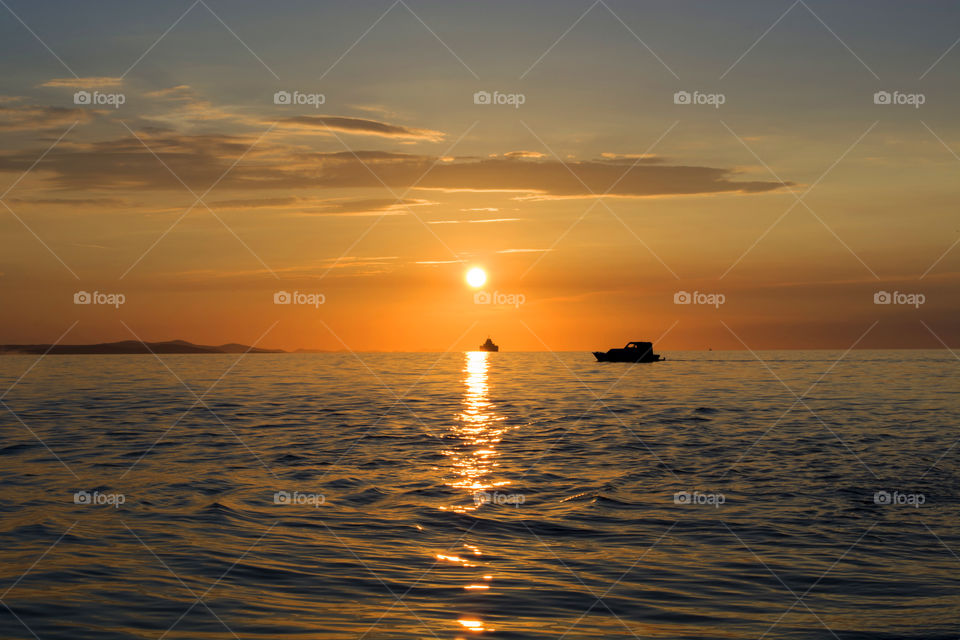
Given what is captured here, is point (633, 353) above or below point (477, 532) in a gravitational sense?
above

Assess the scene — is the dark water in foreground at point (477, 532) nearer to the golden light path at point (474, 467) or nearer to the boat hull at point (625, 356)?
the golden light path at point (474, 467)

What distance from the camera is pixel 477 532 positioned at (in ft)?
49.4

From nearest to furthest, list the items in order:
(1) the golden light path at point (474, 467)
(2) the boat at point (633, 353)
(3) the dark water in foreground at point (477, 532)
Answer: (3) the dark water in foreground at point (477, 532) < (1) the golden light path at point (474, 467) < (2) the boat at point (633, 353)

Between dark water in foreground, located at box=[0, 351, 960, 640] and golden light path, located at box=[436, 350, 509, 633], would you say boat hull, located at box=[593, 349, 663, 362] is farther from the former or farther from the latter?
dark water in foreground, located at box=[0, 351, 960, 640]

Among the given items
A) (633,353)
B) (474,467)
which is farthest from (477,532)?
(633,353)

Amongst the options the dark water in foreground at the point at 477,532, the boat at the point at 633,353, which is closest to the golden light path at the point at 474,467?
the dark water in foreground at the point at 477,532

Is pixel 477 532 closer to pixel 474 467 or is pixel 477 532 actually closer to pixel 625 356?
pixel 474 467

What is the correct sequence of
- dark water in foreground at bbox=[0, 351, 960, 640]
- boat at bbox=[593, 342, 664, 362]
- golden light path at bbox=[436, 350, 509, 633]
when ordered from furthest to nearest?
boat at bbox=[593, 342, 664, 362]
golden light path at bbox=[436, 350, 509, 633]
dark water in foreground at bbox=[0, 351, 960, 640]

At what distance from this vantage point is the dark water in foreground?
10.3 m

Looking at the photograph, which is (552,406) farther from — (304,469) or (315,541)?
(315,541)

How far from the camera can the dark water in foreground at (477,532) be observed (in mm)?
10320

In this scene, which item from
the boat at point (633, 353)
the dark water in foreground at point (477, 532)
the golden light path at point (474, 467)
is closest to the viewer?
the dark water in foreground at point (477, 532)

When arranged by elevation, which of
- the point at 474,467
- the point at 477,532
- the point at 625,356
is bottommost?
the point at 477,532

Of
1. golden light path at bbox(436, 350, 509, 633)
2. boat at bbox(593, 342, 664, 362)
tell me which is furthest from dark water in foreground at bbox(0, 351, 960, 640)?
boat at bbox(593, 342, 664, 362)
